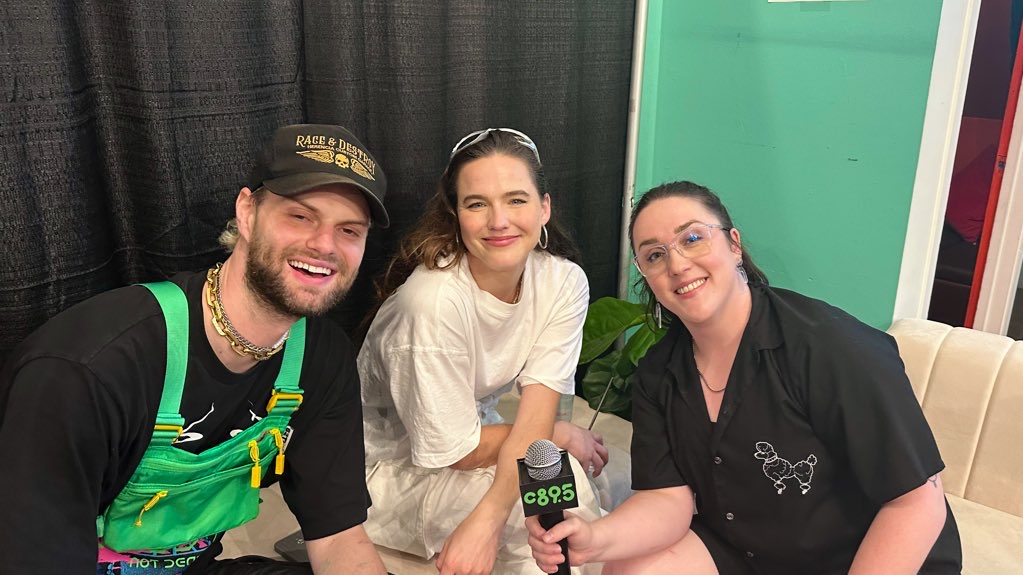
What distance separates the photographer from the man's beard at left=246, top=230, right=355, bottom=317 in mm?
1234

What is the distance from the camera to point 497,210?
1.67m

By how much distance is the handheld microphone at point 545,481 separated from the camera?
3.75 feet

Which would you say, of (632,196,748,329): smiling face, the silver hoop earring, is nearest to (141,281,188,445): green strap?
(632,196,748,329): smiling face

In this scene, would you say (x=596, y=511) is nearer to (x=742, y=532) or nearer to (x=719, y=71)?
(x=742, y=532)

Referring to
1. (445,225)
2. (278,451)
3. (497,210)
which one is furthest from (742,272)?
(278,451)

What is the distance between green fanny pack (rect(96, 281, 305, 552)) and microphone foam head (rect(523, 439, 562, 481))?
450 millimetres

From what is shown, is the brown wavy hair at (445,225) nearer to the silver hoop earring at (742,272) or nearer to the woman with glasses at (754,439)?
the woman with glasses at (754,439)

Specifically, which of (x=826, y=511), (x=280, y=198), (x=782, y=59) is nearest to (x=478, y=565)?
(x=826, y=511)

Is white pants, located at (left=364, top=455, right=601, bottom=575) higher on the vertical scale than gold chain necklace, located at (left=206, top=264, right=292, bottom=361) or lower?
lower

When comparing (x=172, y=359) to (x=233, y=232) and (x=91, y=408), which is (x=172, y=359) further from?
(x=233, y=232)

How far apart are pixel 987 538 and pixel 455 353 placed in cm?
127

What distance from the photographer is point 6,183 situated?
142cm

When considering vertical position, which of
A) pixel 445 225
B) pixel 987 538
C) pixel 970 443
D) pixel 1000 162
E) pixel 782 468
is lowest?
pixel 987 538

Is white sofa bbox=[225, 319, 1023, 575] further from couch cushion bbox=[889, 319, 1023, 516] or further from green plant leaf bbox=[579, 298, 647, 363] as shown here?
green plant leaf bbox=[579, 298, 647, 363]
